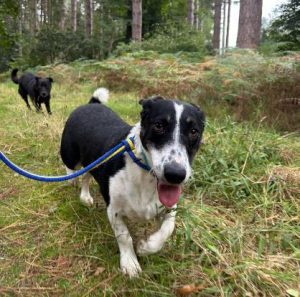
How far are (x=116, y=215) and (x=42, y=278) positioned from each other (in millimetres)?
653

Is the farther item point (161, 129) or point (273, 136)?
point (273, 136)

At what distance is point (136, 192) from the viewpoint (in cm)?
284

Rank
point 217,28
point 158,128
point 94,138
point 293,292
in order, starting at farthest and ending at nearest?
point 217,28, point 94,138, point 158,128, point 293,292

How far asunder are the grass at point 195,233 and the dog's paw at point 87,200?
60mm

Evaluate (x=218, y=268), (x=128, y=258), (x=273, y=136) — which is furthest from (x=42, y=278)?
(x=273, y=136)

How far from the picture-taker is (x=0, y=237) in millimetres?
3383

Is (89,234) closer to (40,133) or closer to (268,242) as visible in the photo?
(268,242)

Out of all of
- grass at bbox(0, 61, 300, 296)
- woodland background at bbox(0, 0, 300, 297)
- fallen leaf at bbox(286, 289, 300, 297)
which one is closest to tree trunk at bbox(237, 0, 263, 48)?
woodland background at bbox(0, 0, 300, 297)

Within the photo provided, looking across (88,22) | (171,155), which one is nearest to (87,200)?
(171,155)

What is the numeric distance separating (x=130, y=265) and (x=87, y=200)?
1.23 metres

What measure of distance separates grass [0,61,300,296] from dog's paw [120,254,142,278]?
57 mm

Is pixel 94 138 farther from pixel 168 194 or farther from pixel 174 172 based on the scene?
pixel 174 172

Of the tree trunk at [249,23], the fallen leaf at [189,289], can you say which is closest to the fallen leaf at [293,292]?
the fallen leaf at [189,289]

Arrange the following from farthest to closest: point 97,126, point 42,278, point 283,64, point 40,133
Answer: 1. point 283,64
2. point 40,133
3. point 97,126
4. point 42,278
